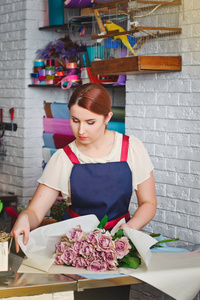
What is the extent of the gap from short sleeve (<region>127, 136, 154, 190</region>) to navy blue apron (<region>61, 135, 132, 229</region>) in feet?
0.09

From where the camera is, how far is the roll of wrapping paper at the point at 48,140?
5.11 meters

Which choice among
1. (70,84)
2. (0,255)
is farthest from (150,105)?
(0,255)

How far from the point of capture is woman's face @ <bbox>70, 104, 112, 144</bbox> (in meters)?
2.22

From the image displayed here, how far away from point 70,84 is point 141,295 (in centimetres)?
239

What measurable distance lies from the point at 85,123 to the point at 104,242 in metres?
0.54

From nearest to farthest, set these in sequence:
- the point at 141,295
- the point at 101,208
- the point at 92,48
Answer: the point at 101,208, the point at 141,295, the point at 92,48

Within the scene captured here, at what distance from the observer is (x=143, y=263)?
1.99 meters

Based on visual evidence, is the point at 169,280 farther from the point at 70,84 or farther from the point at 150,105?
the point at 70,84

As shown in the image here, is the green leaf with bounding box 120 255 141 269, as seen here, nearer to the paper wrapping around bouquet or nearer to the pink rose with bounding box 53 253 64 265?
the pink rose with bounding box 53 253 64 265

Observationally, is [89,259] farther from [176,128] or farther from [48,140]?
[48,140]

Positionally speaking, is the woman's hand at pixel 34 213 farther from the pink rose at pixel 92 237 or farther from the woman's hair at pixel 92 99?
the woman's hair at pixel 92 99

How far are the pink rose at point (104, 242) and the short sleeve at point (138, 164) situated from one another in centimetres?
55

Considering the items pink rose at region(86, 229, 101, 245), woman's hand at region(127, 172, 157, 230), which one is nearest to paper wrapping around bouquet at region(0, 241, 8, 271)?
pink rose at region(86, 229, 101, 245)

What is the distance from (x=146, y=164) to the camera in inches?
96.0
